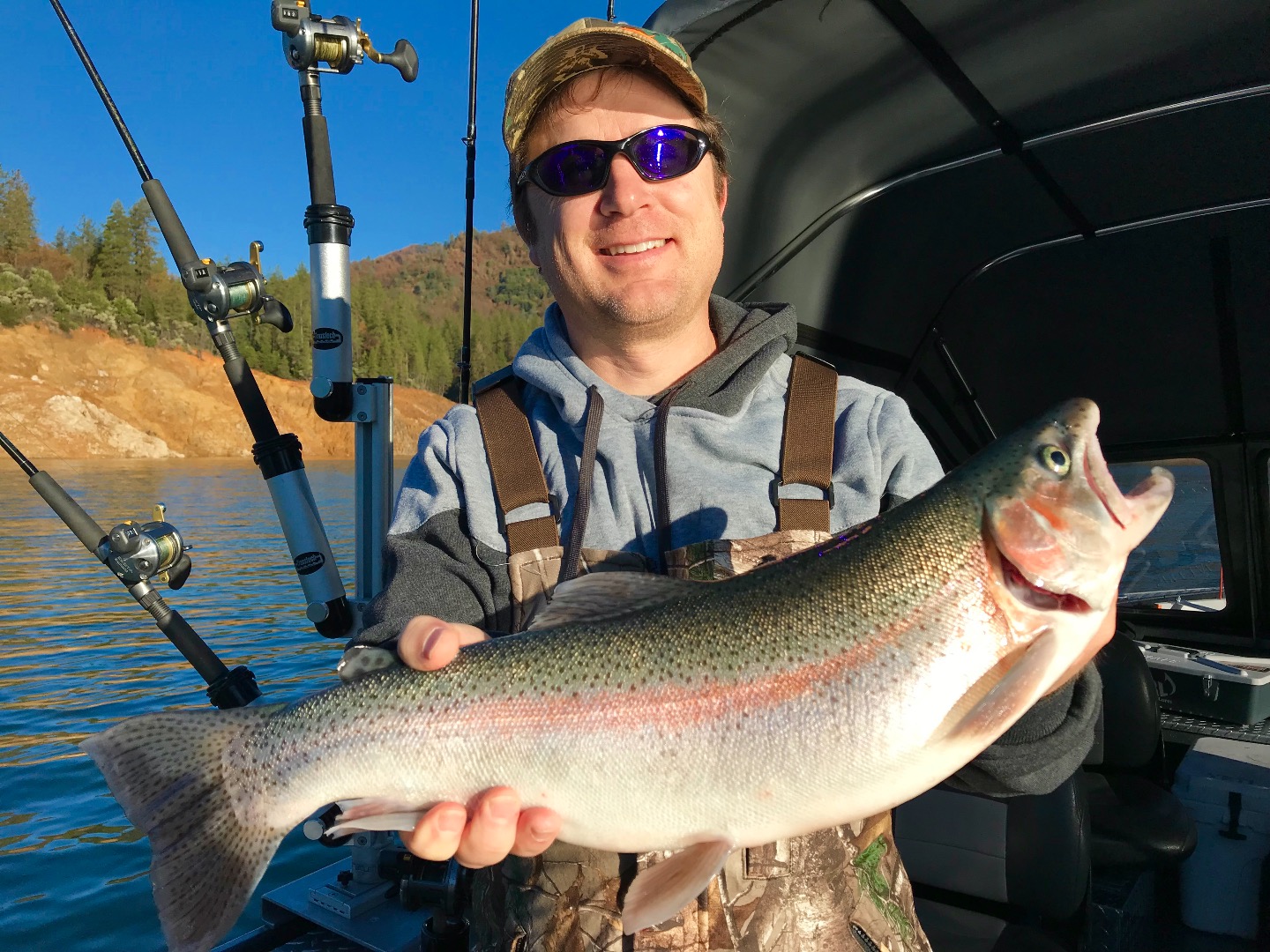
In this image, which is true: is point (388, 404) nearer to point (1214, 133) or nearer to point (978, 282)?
point (978, 282)

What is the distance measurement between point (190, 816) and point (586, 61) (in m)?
2.47

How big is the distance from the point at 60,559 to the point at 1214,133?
21575mm

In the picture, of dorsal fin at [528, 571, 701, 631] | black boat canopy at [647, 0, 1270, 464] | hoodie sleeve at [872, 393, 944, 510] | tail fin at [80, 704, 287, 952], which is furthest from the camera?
black boat canopy at [647, 0, 1270, 464]

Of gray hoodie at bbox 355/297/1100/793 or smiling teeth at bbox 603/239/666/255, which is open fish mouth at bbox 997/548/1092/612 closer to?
gray hoodie at bbox 355/297/1100/793

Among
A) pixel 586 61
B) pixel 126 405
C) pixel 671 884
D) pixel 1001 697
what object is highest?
pixel 126 405

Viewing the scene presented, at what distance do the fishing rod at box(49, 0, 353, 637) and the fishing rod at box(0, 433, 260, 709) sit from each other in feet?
1.46

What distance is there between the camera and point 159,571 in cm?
416

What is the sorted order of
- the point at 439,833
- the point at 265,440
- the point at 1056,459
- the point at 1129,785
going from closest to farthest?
the point at 439,833 < the point at 1056,459 < the point at 265,440 < the point at 1129,785

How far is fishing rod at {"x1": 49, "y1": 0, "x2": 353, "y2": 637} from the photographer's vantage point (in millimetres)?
3895

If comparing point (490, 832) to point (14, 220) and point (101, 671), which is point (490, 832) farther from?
point (14, 220)

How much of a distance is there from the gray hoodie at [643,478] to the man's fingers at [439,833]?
0.59m

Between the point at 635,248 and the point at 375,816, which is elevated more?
the point at 635,248

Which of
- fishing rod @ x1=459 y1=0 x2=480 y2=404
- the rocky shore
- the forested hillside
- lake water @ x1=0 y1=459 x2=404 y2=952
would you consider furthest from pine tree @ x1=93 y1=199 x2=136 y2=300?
fishing rod @ x1=459 y1=0 x2=480 y2=404

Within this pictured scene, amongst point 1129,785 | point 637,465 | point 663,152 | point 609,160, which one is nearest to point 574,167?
point 609,160
